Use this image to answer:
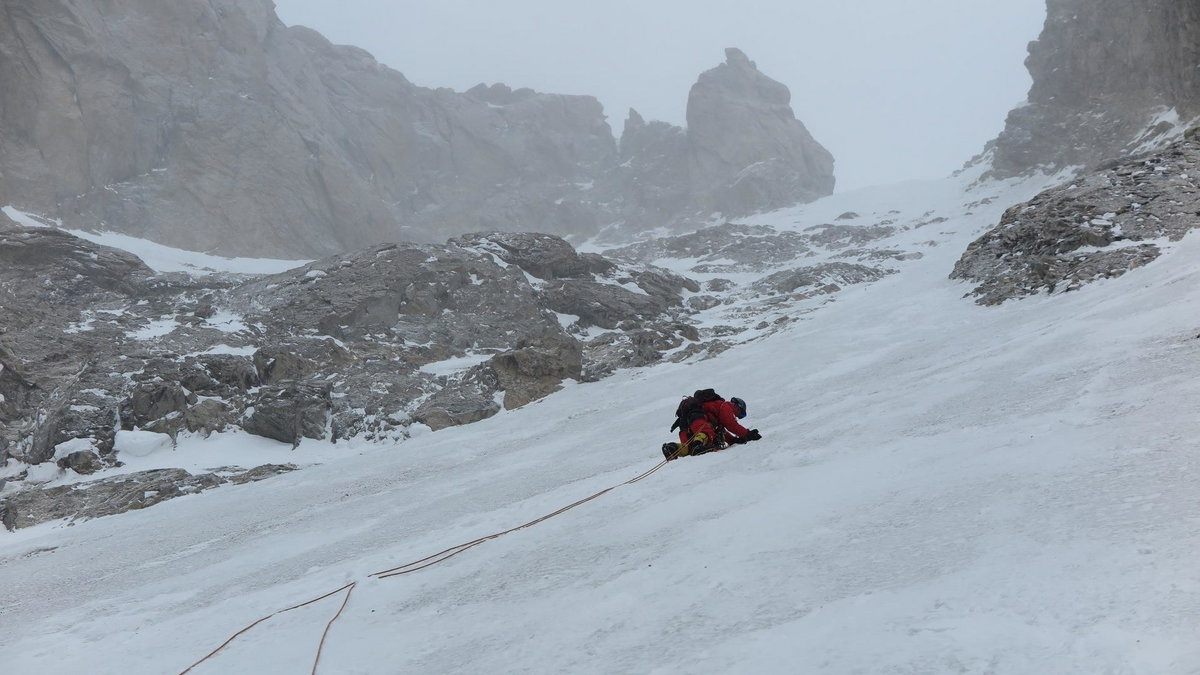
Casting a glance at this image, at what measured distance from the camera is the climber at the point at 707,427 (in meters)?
9.13

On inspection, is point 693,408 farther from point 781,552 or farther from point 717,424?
Answer: point 781,552

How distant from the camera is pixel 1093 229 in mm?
18156

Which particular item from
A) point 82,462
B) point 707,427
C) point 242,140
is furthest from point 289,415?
point 242,140

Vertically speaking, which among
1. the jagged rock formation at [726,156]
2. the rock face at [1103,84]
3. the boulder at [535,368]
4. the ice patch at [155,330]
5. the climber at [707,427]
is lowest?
the climber at [707,427]

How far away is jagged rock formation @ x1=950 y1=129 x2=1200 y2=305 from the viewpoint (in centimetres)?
1627

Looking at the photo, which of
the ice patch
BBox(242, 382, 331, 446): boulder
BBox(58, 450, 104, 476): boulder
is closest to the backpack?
BBox(242, 382, 331, 446): boulder

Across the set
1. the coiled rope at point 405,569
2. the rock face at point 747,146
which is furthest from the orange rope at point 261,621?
the rock face at point 747,146

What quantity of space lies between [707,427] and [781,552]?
462cm

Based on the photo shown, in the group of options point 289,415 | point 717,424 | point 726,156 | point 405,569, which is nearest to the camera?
point 405,569

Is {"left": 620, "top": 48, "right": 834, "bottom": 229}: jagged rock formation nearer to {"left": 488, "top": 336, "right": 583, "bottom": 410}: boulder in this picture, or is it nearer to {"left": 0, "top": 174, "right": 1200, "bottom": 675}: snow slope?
{"left": 488, "top": 336, "right": 583, "bottom": 410}: boulder

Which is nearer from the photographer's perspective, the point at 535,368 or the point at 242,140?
the point at 535,368

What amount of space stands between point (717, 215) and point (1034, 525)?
100683 millimetres

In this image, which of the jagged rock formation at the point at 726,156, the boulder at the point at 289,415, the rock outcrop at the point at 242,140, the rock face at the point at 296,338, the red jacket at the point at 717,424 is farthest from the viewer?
the jagged rock formation at the point at 726,156

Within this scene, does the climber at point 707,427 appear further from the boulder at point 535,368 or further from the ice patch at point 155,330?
the ice patch at point 155,330
